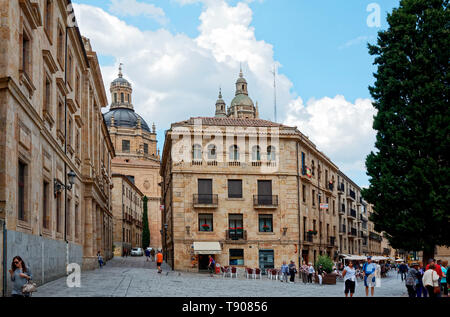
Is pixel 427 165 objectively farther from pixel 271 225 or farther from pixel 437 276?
pixel 271 225

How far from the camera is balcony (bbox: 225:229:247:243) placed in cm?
4028

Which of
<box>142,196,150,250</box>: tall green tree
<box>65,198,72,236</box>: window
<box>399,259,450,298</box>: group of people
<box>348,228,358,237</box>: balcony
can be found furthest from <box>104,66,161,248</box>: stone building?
<box>399,259,450,298</box>: group of people

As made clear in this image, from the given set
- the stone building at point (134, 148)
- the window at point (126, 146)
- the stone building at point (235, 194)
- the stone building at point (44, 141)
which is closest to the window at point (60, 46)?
the stone building at point (44, 141)

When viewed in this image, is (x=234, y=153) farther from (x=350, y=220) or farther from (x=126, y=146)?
(x=126, y=146)

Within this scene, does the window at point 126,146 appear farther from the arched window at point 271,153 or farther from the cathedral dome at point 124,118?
the arched window at point 271,153

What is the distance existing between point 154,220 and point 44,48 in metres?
81.0

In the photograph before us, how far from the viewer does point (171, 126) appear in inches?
1638

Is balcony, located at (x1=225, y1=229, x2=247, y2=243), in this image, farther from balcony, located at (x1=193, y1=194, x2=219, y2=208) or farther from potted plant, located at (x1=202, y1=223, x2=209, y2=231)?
balcony, located at (x1=193, y1=194, x2=219, y2=208)

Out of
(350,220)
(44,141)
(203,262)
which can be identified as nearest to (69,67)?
(44,141)

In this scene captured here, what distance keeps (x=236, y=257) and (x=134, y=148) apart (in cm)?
7345

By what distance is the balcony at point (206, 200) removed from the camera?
39938 millimetres

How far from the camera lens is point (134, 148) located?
4360 inches
